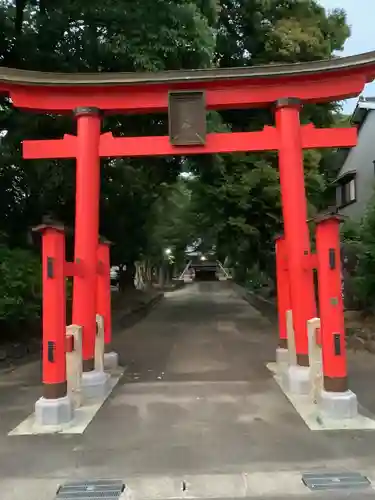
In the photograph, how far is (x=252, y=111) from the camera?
16391mm

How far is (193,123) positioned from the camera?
8445mm

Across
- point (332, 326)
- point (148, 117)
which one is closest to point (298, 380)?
point (332, 326)

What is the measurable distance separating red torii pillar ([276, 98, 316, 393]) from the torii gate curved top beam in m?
0.41

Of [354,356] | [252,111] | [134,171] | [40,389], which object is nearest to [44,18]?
[134,171]

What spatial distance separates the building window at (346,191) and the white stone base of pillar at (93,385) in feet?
48.0

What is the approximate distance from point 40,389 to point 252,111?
11.2m

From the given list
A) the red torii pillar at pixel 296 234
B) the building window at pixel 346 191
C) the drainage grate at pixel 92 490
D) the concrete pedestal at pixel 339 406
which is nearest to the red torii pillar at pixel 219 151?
the red torii pillar at pixel 296 234

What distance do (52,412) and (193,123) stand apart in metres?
4.95

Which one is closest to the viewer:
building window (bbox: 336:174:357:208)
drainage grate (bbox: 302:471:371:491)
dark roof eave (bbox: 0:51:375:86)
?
drainage grate (bbox: 302:471:371:491)

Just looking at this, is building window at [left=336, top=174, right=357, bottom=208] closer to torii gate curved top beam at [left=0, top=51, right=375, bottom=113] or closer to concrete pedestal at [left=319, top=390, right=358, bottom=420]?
torii gate curved top beam at [left=0, top=51, right=375, bottom=113]

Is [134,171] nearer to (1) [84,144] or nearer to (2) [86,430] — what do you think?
(1) [84,144]

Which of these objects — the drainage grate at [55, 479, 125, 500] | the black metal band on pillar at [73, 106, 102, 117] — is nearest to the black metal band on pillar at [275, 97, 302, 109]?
the black metal band on pillar at [73, 106, 102, 117]

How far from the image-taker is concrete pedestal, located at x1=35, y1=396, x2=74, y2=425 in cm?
668

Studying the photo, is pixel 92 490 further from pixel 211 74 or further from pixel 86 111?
pixel 211 74
